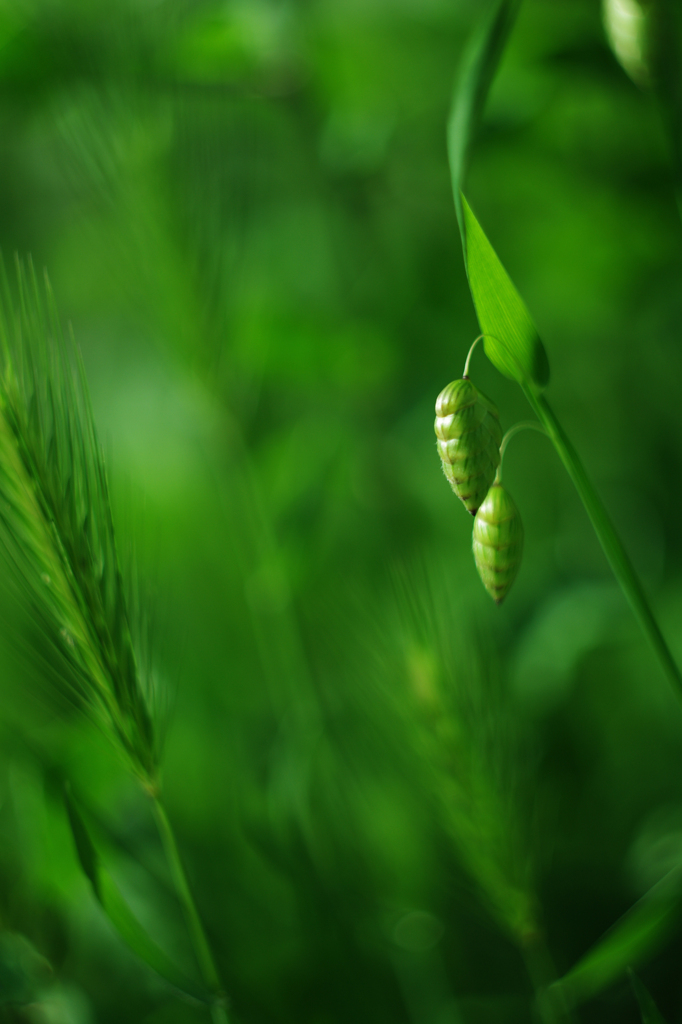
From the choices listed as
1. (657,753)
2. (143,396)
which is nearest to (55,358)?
(657,753)

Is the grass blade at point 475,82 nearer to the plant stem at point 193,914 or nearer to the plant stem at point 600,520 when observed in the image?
the plant stem at point 600,520

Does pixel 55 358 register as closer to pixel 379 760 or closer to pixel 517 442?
pixel 379 760

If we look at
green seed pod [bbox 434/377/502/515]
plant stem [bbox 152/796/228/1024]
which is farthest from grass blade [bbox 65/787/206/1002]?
green seed pod [bbox 434/377/502/515]

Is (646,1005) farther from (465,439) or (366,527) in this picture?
(366,527)

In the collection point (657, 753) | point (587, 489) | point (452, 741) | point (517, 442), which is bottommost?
point (657, 753)

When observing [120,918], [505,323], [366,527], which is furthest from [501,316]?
[366,527]

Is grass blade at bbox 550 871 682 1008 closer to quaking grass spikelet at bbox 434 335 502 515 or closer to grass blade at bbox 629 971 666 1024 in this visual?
grass blade at bbox 629 971 666 1024

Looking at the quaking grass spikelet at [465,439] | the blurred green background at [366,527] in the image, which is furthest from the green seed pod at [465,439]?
the blurred green background at [366,527]
